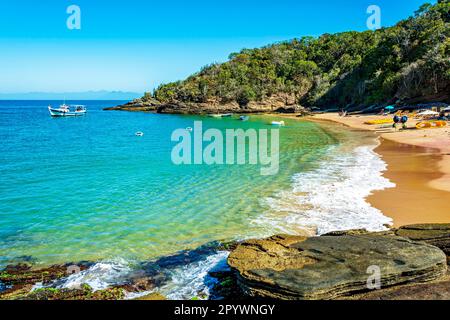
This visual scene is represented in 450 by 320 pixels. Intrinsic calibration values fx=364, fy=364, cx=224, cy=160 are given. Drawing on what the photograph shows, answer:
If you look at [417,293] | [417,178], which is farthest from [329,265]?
[417,178]

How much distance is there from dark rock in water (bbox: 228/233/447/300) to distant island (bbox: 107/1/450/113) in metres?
54.1

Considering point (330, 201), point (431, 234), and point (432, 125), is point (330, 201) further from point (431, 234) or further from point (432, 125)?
point (432, 125)

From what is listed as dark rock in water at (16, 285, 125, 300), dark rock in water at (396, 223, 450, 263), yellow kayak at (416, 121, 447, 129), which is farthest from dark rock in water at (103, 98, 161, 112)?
dark rock in water at (396, 223, 450, 263)

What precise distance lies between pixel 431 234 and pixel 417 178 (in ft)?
37.3

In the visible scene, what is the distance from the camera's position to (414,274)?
6504 millimetres

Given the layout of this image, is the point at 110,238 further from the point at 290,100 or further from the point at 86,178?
the point at 290,100

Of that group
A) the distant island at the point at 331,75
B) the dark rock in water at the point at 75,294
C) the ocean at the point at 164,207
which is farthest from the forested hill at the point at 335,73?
the dark rock in water at the point at 75,294

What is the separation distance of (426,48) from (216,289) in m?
65.2

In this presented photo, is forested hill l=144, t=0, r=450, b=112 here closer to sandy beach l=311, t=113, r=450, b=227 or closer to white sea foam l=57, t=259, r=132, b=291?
sandy beach l=311, t=113, r=450, b=227

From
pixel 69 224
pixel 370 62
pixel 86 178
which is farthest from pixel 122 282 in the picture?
pixel 370 62

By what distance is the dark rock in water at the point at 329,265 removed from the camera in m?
6.36

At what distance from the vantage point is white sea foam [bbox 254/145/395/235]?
12.5 metres
